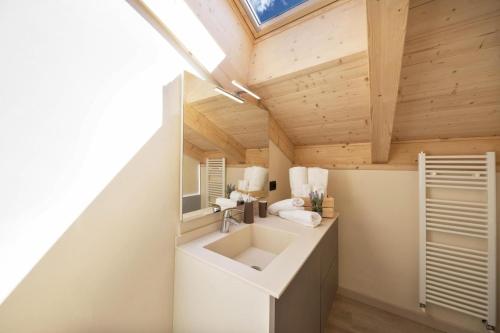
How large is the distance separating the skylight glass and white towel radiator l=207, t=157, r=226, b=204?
44.1 inches

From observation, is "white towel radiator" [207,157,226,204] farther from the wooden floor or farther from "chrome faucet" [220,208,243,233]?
the wooden floor

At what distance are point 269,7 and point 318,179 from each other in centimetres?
148

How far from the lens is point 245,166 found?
1721mm

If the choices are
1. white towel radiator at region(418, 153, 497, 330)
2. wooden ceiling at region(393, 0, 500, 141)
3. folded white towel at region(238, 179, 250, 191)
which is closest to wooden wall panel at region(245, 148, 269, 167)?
folded white towel at region(238, 179, 250, 191)

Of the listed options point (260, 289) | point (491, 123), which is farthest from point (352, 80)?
point (260, 289)

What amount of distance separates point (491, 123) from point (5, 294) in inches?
113

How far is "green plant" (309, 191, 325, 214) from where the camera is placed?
5.89 ft

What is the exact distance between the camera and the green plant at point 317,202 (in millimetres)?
1795

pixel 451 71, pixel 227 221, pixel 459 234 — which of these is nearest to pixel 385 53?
pixel 451 71

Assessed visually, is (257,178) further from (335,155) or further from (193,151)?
(335,155)

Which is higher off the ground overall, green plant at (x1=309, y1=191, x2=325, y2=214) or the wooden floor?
green plant at (x1=309, y1=191, x2=325, y2=214)

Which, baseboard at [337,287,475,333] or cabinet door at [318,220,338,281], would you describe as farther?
baseboard at [337,287,475,333]

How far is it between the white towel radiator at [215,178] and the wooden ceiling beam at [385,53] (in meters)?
1.14

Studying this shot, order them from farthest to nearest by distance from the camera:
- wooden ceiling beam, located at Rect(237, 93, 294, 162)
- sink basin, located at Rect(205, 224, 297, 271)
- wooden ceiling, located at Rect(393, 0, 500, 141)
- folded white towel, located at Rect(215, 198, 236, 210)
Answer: wooden ceiling beam, located at Rect(237, 93, 294, 162)
folded white towel, located at Rect(215, 198, 236, 210)
sink basin, located at Rect(205, 224, 297, 271)
wooden ceiling, located at Rect(393, 0, 500, 141)
